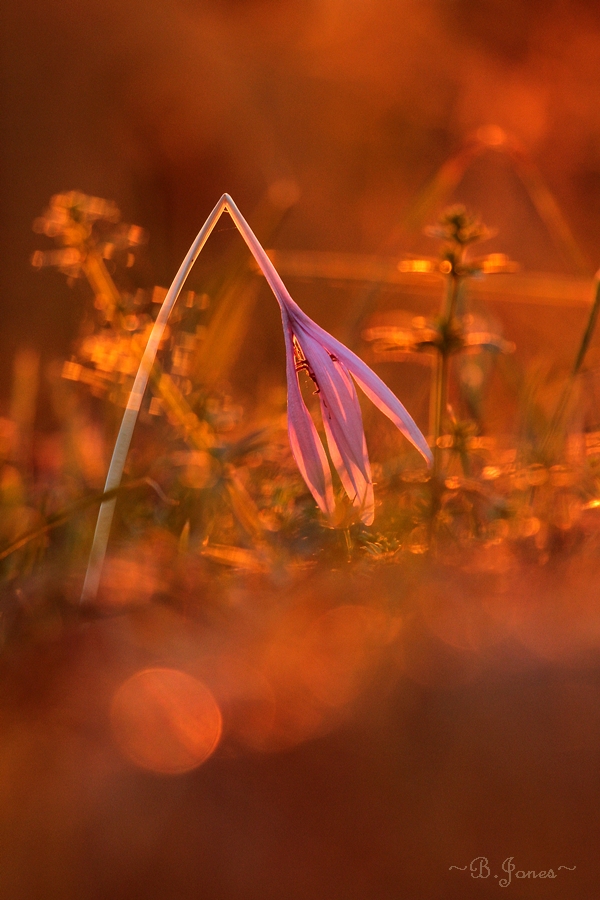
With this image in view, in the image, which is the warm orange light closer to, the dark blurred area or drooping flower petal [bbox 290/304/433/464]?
the dark blurred area

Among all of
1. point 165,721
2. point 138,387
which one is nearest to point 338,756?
point 165,721

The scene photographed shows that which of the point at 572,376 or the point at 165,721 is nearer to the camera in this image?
the point at 165,721

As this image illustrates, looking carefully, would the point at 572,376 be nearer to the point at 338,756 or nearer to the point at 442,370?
the point at 442,370

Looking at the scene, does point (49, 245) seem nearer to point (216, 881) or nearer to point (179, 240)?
point (179, 240)

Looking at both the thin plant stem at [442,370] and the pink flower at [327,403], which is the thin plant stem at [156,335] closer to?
the pink flower at [327,403]

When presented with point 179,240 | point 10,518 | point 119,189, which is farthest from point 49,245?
point 10,518

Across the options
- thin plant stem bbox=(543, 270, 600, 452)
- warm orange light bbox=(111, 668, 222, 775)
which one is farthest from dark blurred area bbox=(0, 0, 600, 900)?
thin plant stem bbox=(543, 270, 600, 452)

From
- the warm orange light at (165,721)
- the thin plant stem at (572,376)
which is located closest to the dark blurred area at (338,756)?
the warm orange light at (165,721)
